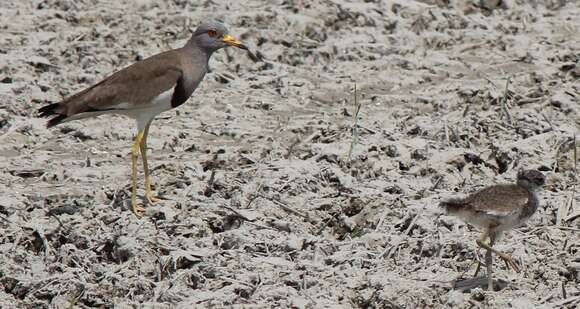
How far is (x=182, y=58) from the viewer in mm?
8227

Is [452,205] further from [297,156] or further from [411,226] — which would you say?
[297,156]

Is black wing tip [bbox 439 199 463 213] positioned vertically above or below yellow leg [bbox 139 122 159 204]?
above

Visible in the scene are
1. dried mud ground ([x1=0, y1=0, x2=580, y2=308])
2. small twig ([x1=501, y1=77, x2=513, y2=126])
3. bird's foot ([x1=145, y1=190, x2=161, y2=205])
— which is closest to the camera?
dried mud ground ([x1=0, y1=0, x2=580, y2=308])

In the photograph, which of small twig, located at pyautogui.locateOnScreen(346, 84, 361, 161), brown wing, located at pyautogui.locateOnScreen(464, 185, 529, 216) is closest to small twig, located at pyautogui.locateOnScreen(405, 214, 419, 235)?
brown wing, located at pyautogui.locateOnScreen(464, 185, 529, 216)

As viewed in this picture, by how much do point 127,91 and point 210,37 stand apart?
0.86 metres

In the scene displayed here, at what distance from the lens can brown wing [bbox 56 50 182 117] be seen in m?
7.91

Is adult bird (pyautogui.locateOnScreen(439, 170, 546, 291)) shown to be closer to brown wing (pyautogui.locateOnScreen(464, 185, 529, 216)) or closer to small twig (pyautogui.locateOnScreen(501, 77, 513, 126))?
brown wing (pyautogui.locateOnScreen(464, 185, 529, 216))

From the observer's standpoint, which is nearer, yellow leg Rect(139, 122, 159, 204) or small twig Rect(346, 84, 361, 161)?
yellow leg Rect(139, 122, 159, 204)

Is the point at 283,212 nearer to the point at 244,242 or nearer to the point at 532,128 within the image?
the point at 244,242

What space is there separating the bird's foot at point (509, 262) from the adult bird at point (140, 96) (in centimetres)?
248

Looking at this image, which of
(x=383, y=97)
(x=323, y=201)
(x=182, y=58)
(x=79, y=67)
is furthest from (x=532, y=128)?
(x=79, y=67)

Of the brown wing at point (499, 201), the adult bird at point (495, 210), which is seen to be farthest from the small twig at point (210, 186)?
the brown wing at point (499, 201)

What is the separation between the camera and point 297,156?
8.46 m

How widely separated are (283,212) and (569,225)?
73.4 inches
